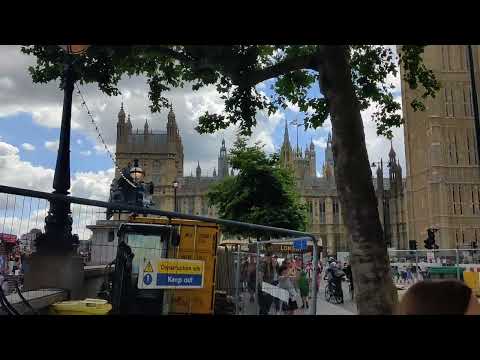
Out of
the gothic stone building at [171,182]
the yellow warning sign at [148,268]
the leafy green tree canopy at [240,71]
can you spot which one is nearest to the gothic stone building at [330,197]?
the gothic stone building at [171,182]

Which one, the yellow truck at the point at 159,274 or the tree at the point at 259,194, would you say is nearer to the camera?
the yellow truck at the point at 159,274

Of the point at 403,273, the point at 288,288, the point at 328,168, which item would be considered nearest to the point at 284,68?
the point at 288,288

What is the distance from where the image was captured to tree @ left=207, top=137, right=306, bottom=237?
96.9 ft

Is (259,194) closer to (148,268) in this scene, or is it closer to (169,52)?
(169,52)

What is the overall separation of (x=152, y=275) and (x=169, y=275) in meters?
0.21

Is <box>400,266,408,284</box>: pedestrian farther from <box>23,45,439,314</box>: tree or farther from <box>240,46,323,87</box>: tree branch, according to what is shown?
<box>240,46,323,87</box>: tree branch

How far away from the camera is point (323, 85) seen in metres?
7.12

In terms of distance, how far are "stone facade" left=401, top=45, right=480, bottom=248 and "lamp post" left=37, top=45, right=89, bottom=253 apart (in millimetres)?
66940

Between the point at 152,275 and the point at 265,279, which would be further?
the point at 265,279

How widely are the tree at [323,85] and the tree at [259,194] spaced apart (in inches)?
730

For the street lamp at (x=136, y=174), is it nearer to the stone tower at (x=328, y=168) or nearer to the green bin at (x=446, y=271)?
the green bin at (x=446, y=271)

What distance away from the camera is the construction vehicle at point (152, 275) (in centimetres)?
560

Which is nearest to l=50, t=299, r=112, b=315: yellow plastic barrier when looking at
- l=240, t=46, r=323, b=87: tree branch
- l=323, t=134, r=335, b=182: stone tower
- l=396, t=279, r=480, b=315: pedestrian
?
l=396, t=279, r=480, b=315: pedestrian
